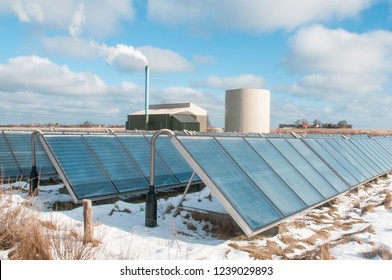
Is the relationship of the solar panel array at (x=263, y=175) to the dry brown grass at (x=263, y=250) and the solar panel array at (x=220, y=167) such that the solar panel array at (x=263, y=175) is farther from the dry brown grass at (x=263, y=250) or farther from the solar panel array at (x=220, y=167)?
the dry brown grass at (x=263, y=250)

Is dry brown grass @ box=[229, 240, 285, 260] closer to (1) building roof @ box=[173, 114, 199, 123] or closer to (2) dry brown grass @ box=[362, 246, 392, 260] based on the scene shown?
(2) dry brown grass @ box=[362, 246, 392, 260]

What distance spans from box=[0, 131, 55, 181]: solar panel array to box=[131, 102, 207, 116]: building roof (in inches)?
1239

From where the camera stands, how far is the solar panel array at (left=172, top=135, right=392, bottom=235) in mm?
6863

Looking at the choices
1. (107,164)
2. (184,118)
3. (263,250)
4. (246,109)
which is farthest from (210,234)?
(184,118)

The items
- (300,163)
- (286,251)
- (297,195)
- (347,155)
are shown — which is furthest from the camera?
(347,155)

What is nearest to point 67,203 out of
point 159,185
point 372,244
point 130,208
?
point 130,208

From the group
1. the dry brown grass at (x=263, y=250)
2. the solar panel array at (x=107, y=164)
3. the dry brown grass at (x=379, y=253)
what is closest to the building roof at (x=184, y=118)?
the solar panel array at (x=107, y=164)

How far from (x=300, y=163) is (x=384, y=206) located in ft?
10.0

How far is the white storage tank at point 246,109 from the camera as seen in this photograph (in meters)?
31.0

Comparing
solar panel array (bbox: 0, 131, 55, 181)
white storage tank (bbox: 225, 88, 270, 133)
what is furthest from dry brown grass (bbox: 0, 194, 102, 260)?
Result: white storage tank (bbox: 225, 88, 270, 133)

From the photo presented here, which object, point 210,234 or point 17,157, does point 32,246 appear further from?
point 17,157

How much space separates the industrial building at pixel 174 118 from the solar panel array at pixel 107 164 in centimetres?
3169
